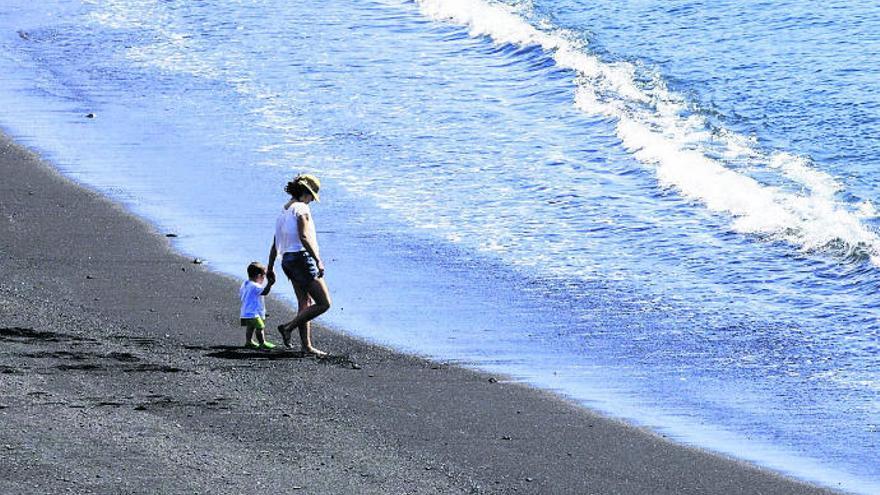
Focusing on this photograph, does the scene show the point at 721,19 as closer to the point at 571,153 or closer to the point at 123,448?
the point at 571,153

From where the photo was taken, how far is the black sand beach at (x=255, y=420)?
11.4m

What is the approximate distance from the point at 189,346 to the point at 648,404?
3.97m

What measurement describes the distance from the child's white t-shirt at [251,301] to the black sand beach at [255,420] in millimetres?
356

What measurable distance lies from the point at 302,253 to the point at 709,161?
9.73 metres

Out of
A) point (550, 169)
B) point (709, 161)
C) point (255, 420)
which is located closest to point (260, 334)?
point (255, 420)

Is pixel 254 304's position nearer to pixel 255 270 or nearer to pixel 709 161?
pixel 255 270

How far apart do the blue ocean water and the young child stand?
1.37 metres

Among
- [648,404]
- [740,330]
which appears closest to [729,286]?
[740,330]

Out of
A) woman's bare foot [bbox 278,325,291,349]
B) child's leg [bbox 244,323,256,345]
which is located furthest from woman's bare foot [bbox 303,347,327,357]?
child's leg [bbox 244,323,256,345]

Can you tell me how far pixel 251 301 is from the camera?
46.8 feet

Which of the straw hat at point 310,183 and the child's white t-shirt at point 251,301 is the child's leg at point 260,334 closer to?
the child's white t-shirt at point 251,301

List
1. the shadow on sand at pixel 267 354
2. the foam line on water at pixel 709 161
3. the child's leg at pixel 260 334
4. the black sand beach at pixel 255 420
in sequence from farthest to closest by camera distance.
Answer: the foam line on water at pixel 709 161 < the child's leg at pixel 260 334 < the shadow on sand at pixel 267 354 < the black sand beach at pixel 255 420

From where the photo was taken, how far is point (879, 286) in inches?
681

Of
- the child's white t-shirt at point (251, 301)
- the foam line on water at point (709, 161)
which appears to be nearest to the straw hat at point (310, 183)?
the child's white t-shirt at point (251, 301)
